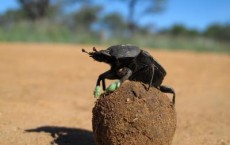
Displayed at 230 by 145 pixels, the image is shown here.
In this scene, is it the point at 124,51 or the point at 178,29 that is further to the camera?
the point at 178,29

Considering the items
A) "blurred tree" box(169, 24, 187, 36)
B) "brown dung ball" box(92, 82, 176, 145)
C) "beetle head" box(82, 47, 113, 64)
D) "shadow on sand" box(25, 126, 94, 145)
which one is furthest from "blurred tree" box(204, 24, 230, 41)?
"beetle head" box(82, 47, 113, 64)

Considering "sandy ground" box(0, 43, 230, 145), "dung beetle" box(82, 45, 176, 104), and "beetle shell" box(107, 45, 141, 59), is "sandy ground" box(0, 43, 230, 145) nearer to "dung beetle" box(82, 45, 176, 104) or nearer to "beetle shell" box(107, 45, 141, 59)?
"dung beetle" box(82, 45, 176, 104)

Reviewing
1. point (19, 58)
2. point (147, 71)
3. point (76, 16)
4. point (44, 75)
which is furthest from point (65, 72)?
point (76, 16)

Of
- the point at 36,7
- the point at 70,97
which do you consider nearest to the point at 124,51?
the point at 70,97

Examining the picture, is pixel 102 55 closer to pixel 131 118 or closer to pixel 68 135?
pixel 131 118

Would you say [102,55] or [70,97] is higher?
[102,55]

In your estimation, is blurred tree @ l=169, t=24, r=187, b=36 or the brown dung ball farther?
blurred tree @ l=169, t=24, r=187, b=36
